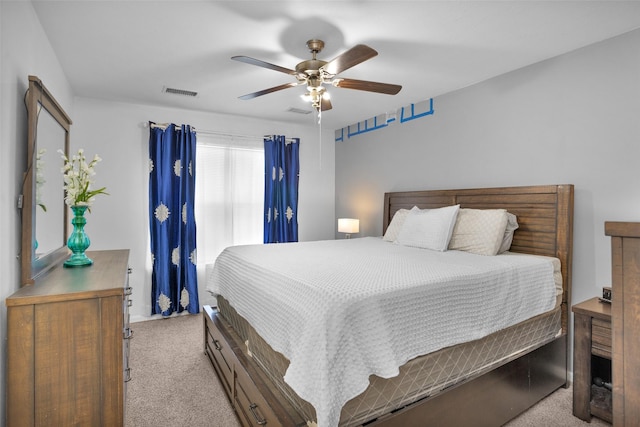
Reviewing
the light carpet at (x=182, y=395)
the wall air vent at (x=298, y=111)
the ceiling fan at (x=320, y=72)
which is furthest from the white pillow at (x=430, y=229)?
the wall air vent at (x=298, y=111)

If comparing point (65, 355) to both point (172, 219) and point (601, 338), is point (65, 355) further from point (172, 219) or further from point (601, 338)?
point (601, 338)

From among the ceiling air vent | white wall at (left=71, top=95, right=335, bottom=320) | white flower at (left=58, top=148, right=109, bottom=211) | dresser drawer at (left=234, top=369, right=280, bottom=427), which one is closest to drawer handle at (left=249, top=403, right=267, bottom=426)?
dresser drawer at (left=234, top=369, right=280, bottom=427)

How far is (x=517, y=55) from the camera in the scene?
263 centimetres

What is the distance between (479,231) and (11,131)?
3.07 meters

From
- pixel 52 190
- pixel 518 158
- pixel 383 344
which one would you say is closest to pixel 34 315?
pixel 52 190

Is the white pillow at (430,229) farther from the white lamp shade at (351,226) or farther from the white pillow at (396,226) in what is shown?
the white lamp shade at (351,226)

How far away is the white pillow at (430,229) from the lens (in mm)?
2881

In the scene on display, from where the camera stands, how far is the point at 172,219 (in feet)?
13.3

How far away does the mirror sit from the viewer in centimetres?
164

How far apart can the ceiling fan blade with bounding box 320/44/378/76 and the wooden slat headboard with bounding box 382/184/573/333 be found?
181cm

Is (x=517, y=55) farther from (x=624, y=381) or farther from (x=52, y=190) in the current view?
(x=52, y=190)

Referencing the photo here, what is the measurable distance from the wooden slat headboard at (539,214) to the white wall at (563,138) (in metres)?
0.11

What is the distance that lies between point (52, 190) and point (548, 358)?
352 cm

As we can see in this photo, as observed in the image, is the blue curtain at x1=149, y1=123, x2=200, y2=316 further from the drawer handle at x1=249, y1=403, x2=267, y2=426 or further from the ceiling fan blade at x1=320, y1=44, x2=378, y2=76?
the drawer handle at x1=249, y1=403, x2=267, y2=426
